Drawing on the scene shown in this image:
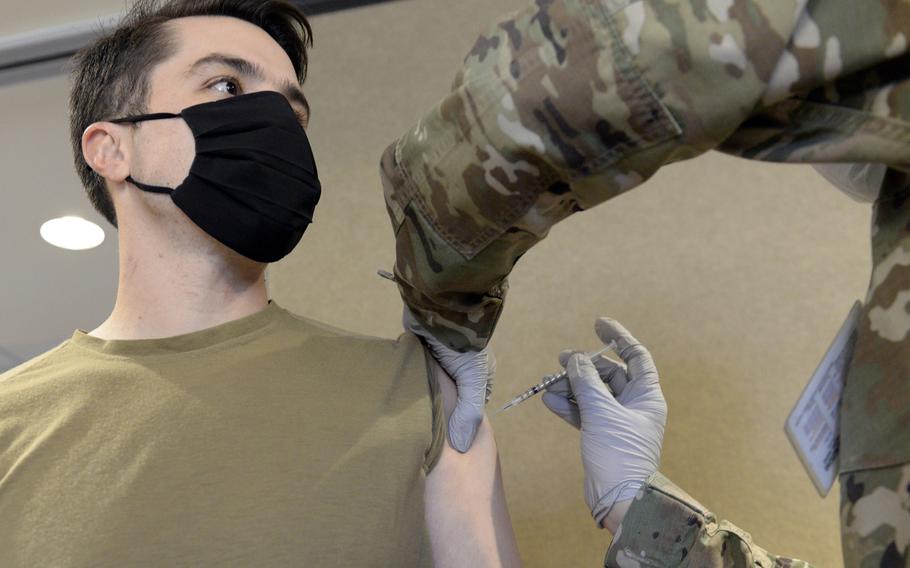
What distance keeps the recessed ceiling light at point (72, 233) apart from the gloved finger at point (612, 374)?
1.79 m

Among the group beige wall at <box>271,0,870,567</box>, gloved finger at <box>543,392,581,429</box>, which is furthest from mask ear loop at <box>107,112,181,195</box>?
beige wall at <box>271,0,870,567</box>

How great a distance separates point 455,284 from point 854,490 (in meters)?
0.44

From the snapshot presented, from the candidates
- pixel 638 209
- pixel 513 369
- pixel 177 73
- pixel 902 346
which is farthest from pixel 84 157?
pixel 902 346

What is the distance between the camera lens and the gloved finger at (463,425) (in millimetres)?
1200

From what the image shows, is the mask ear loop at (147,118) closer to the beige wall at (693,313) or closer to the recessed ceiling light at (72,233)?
the beige wall at (693,313)

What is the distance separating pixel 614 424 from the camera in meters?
1.16

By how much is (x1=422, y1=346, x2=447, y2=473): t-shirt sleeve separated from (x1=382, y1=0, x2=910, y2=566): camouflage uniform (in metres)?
0.44

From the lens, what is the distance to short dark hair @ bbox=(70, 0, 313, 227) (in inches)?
57.8

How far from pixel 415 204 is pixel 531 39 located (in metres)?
0.21

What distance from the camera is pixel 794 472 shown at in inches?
64.5

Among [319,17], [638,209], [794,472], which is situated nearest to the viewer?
[794,472]

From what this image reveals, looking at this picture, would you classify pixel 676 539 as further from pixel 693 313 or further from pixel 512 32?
pixel 693 313

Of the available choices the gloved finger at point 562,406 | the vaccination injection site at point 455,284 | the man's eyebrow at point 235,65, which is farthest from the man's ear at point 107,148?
the gloved finger at point 562,406

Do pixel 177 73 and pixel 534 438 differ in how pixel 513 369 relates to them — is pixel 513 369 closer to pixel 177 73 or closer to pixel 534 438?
pixel 534 438
